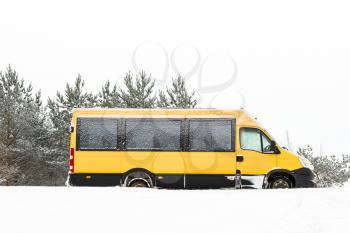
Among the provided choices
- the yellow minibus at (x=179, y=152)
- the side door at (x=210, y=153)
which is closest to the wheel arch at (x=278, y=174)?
the yellow minibus at (x=179, y=152)

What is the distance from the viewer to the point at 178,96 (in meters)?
50.3

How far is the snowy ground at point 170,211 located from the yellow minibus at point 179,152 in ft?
16.4

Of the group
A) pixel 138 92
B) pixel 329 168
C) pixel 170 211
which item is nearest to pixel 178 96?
pixel 138 92

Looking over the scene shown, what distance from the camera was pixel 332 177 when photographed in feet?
211

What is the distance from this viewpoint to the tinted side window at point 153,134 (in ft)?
54.7

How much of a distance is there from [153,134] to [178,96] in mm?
33663

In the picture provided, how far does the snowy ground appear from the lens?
810 cm

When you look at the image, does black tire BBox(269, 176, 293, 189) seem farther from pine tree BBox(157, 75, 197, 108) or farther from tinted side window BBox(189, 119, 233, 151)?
pine tree BBox(157, 75, 197, 108)

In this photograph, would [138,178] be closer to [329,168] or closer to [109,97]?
[109,97]

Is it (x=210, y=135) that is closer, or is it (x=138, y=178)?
(x=138, y=178)

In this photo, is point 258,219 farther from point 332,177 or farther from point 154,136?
point 332,177

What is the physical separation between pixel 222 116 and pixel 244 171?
5.99ft

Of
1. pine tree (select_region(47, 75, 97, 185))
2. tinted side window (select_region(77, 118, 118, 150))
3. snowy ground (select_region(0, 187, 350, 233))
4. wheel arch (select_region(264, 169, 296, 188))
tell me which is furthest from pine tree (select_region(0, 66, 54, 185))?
snowy ground (select_region(0, 187, 350, 233))

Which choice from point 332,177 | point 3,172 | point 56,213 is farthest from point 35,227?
point 332,177
